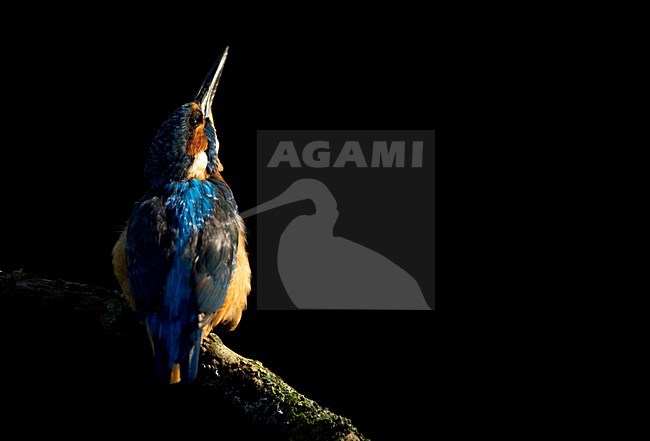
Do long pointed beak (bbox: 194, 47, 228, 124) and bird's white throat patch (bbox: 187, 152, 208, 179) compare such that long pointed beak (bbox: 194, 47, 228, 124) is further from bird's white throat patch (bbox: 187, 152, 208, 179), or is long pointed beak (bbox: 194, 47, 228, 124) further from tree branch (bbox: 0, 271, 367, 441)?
tree branch (bbox: 0, 271, 367, 441)

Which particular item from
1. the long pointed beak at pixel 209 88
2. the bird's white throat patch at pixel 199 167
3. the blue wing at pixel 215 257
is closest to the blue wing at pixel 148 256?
the blue wing at pixel 215 257

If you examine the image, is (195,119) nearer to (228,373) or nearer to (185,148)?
(185,148)

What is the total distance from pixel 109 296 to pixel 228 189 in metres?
0.72

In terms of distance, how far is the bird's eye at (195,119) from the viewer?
326 cm

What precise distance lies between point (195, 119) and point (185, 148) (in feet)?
0.70

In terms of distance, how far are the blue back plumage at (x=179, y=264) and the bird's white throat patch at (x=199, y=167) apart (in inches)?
5.2

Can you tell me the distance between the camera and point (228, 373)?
2.67m

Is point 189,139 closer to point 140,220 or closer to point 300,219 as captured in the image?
point 140,220

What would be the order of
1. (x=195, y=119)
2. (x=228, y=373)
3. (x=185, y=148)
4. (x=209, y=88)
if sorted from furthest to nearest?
(x=209, y=88) < (x=195, y=119) < (x=185, y=148) < (x=228, y=373)

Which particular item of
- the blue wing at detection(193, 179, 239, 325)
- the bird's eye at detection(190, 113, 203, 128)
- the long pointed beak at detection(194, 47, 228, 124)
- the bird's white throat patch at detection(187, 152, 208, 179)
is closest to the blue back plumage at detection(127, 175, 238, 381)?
the blue wing at detection(193, 179, 239, 325)

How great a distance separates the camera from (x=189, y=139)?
10.4ft

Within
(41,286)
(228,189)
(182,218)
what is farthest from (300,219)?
(41,286)

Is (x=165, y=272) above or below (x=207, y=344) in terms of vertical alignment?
above

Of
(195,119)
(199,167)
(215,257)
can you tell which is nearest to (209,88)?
(195,119)
